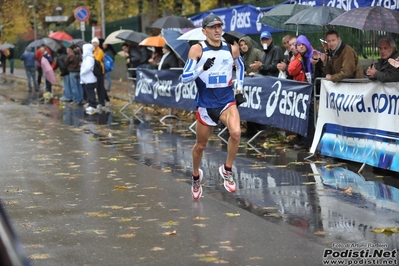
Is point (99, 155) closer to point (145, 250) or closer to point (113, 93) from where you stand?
point (145, 250)

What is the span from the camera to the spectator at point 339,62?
11.8m

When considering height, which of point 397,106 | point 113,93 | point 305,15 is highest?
point 305,15

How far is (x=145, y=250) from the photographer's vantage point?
655 cm

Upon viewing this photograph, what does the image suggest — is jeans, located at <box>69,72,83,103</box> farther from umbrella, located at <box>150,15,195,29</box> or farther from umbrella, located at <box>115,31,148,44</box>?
umbrella, located at <box>150,15,195,29</box>

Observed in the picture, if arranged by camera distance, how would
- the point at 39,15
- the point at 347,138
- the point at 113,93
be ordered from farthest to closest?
the point at 39,15 → the point at 113,93 → the point at 347,138

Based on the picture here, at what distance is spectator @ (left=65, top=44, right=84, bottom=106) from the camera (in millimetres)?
24984

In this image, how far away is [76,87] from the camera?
2541cm

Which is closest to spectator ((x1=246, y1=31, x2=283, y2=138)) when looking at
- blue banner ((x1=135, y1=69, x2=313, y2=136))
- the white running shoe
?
blue banner ((x1=135, y1=69, x2=313, y2=136))

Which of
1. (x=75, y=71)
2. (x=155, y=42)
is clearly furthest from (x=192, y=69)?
(x=75, y=71)

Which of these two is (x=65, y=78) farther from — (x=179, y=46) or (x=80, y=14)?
(x=179, y=46)

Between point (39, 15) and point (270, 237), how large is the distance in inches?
2174

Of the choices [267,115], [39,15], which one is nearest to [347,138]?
[267,115]

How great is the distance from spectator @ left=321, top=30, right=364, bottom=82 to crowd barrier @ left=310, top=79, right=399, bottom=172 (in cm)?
15

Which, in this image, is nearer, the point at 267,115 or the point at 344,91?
the point at 344,91
